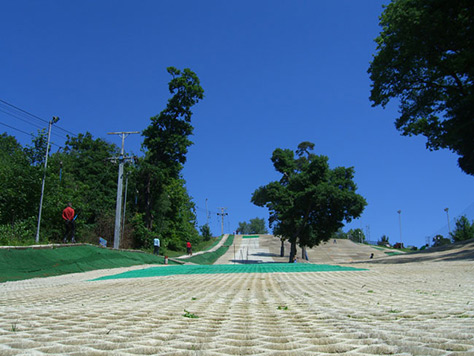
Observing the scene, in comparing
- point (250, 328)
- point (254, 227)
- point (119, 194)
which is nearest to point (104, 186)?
point (119, 194)

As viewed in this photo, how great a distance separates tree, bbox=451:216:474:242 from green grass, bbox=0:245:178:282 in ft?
124

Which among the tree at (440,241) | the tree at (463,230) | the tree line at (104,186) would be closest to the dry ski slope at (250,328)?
the tree line at (104,186)

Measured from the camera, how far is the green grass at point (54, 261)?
1105 cm

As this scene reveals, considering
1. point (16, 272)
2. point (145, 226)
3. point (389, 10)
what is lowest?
point (16, 272)

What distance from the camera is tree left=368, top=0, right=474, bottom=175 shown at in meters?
18.0

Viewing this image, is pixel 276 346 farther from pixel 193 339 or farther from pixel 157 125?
pixel 157 125

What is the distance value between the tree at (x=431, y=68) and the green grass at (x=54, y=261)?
1839 cm

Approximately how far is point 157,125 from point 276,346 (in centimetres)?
3309

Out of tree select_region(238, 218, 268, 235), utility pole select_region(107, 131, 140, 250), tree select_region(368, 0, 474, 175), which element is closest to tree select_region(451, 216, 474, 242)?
tree select_region(368, 0, 474, 175)

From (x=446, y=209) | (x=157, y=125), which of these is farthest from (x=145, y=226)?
(x=446, y=209)

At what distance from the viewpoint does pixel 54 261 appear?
12.9 meters

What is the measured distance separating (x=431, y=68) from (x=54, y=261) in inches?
876

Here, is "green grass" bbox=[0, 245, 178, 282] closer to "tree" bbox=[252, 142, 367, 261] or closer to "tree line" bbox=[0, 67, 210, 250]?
"tree line" bbox=[0, 67, 210, 250]

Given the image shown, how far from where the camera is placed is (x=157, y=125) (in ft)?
111
